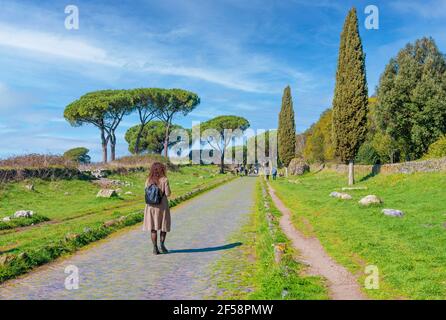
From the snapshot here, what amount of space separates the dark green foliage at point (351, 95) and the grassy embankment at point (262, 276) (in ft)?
78.6

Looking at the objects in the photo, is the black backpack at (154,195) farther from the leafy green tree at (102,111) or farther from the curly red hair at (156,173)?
the leafy green tree at (102,111)

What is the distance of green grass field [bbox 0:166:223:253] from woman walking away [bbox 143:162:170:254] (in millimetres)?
2917

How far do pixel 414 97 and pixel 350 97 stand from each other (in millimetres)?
10735

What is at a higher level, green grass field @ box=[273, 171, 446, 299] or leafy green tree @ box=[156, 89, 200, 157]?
leafy green tree @ box=[156, 89, 200, 157]

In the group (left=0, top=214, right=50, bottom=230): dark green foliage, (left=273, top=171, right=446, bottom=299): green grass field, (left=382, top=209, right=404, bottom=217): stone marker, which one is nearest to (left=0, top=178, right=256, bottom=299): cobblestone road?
(left=273, top=171, right=446, bottom=299): green grass field

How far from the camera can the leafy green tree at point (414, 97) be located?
3956cm

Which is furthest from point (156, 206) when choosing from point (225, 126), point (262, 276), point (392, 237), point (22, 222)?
point (225, 126)

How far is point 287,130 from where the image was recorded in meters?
59.5

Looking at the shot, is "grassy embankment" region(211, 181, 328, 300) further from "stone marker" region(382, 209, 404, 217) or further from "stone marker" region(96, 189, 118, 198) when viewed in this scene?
"stone marker" region(96, 189, 118, 198)


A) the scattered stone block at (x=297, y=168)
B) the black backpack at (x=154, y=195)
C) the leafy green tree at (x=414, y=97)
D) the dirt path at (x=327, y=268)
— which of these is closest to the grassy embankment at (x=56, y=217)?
the black backpack at (x=154, y=195)

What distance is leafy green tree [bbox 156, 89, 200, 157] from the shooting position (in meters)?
65.6
